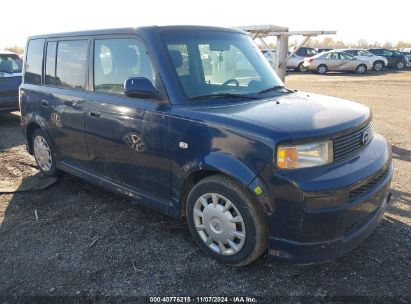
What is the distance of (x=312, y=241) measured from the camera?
8.96 feet

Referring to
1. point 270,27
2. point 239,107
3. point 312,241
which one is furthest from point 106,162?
point 270,27

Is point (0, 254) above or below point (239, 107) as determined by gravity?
below

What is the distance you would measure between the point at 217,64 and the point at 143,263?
1984 millimetres

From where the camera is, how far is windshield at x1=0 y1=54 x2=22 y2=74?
9039 mm

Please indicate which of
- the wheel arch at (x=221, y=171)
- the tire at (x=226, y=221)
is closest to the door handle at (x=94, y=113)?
the wheel arch at (x=221, y=171)

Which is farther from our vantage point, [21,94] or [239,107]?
[21,94]

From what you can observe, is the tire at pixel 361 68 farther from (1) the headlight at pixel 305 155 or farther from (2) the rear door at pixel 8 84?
(1) the headlight at pixel 305 155

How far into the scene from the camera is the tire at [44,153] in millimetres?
5117

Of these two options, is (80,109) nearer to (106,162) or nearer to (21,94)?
(106,162)

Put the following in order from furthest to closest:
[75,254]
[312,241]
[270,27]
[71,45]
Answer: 1. [270,27]
2. [71,45]
3. [75,254]
4. [312,241]

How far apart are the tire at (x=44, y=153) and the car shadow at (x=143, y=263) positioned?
1.01 metres

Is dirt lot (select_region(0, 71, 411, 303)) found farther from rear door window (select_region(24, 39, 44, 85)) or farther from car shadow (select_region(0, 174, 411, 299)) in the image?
rear door window (select_region(24, 39, 44, 85))

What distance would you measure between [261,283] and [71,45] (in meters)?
3.39

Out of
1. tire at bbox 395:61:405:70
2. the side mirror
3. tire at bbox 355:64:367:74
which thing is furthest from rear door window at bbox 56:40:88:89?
tire at bbox 395:61:405:70
